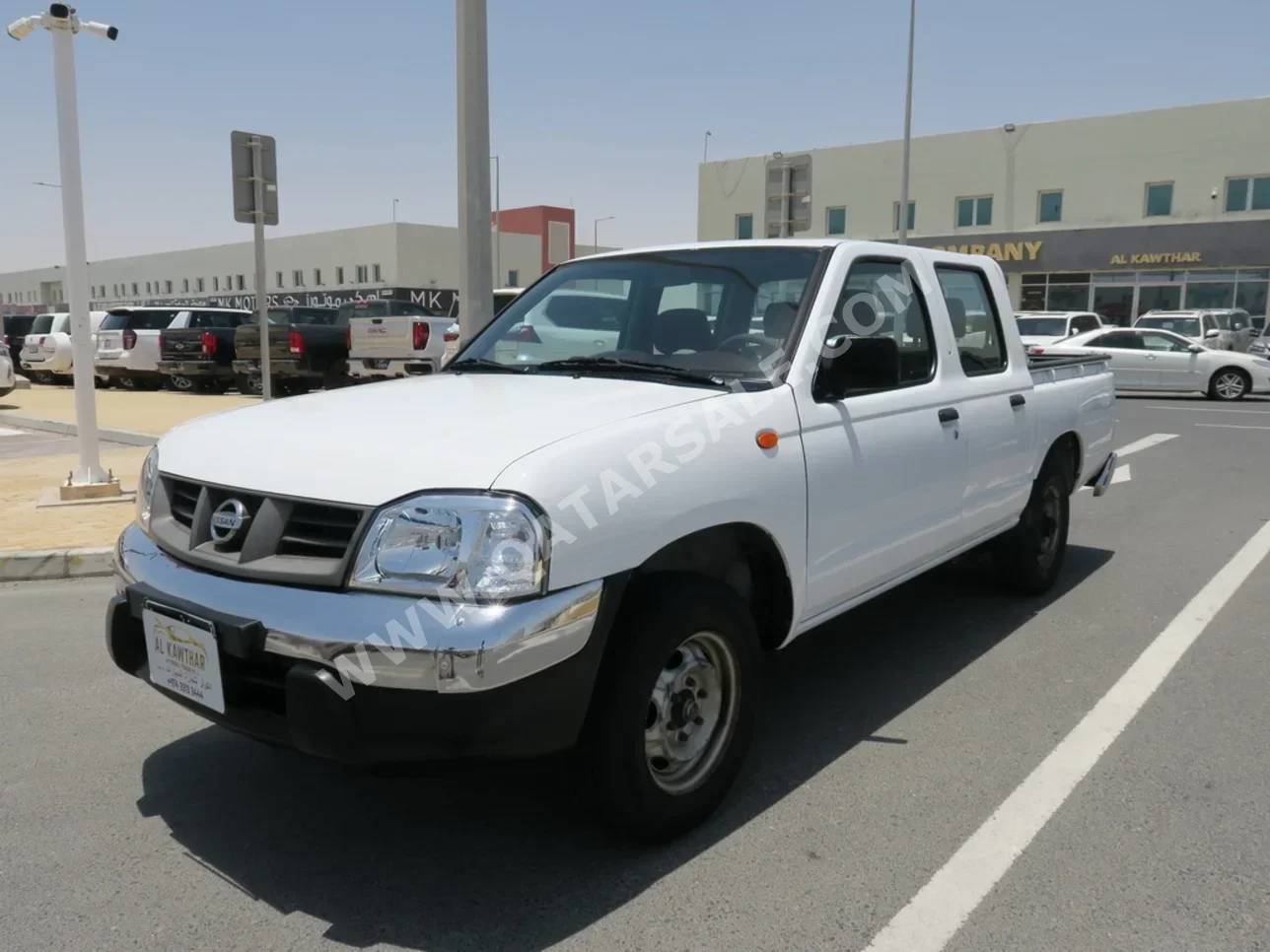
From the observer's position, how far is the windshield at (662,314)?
12.2ft

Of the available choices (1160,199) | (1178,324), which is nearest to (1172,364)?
(1178,324)

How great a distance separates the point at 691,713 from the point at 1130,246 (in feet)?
124

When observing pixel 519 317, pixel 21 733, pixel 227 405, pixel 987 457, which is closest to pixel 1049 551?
pixel 987 457

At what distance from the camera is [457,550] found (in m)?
2.53

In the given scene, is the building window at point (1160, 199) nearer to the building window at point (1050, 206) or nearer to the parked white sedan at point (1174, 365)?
the building window at point (1050, 206)

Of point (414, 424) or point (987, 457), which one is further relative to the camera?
point (987, 457)

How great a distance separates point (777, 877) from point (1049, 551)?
11.6 ft

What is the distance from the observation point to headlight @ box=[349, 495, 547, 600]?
2.51 metres

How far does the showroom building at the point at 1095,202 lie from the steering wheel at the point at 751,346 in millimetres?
28375

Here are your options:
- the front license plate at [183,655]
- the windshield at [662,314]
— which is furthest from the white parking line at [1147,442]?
the front license plate at [183,655]

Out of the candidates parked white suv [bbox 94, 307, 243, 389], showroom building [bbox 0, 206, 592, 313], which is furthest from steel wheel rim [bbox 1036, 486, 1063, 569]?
showroom building [bbox 0, 206, 592, 313]

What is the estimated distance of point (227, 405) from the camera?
16.1 metres

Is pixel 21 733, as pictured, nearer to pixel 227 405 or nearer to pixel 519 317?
pixel 519 317

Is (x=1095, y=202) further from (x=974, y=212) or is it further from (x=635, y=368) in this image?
(x=635, y=368)
